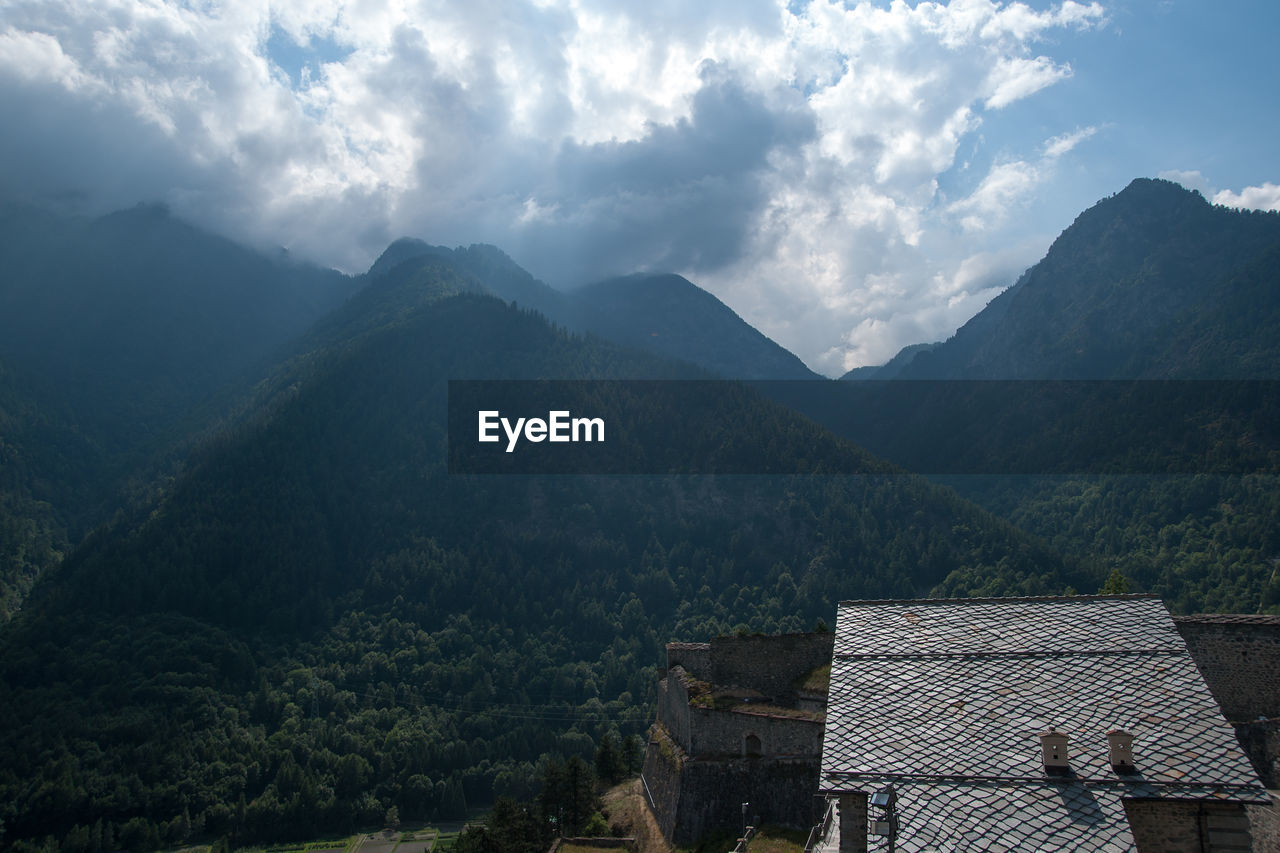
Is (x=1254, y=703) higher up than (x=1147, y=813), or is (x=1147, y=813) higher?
(x=1147, y=813)

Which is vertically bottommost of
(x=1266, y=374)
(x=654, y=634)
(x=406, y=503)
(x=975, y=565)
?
(x=654, y=634)

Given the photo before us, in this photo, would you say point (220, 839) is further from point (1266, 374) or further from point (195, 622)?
point (1266, 374)

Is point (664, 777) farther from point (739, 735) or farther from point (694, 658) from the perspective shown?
point (739, 735)

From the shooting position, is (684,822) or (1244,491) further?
(1244,491)

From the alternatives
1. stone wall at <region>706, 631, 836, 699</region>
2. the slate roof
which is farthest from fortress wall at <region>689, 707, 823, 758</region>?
the slate roof

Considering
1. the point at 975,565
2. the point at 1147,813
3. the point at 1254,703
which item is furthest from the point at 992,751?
the point at 975,565

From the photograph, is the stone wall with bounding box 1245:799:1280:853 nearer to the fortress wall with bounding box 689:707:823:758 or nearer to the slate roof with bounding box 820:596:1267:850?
the slate roof with bounding box 820:596:1267:850

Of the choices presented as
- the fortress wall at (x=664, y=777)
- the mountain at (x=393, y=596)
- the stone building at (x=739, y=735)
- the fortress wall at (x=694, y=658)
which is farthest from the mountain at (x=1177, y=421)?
the fortress wall at (x=694, y=658)

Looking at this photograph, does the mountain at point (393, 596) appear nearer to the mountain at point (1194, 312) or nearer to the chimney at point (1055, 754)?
the mountain at point (1194, 312)

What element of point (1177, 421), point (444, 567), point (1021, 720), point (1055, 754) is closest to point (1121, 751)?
point (1055, 754)
